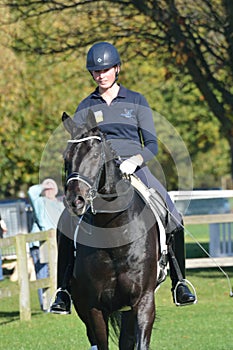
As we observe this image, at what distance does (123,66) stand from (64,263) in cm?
1955

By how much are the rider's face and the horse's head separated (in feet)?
2.02

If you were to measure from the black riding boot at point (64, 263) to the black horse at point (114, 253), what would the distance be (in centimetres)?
21

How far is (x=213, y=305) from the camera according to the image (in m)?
15.5

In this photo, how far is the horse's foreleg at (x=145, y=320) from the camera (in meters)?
7.84

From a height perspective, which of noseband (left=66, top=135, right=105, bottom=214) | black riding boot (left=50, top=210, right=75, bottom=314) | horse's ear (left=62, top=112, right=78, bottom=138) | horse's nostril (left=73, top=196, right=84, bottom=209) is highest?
horse's ear (left=62, top=112, right=78, bottom=138)

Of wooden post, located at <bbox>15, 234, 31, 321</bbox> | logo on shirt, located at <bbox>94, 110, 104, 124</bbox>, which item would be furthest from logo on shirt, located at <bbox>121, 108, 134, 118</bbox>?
wooden post, located at <bbox>15, 234, 31, 321</bbox>

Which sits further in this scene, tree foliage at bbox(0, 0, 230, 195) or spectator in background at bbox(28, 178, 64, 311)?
tree foliage at bbox(0, 0, 230, 195)

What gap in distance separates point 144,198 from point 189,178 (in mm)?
558

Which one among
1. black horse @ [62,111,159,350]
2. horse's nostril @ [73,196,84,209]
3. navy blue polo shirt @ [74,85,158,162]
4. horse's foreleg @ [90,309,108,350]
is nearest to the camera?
horse's nostril @ [73,196,84,209]

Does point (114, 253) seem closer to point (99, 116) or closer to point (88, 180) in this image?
point (88, 180)

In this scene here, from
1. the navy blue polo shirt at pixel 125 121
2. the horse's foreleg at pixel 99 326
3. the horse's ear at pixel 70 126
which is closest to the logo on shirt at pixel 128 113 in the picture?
the navy blue polo shirt at pixel 125 121

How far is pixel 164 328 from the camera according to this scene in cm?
1280

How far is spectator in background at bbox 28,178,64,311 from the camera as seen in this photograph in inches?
586

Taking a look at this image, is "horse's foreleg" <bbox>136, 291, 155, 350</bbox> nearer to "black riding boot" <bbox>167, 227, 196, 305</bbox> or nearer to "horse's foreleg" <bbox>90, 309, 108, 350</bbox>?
"horse's foreleg" <bbox>90, 309, 108, 350</bbox>
